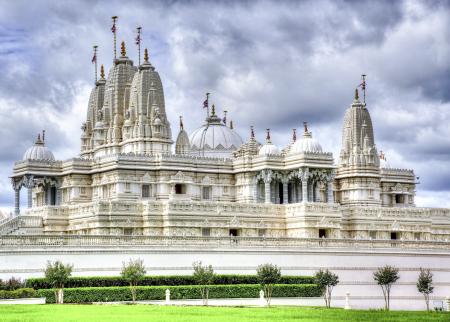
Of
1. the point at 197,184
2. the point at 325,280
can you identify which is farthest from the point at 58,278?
the point at 197,184

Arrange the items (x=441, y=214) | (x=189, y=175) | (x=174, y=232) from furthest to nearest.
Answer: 1. (x=441, y=214)
2. (x=189, y=175)
3. (x=174, y=232)

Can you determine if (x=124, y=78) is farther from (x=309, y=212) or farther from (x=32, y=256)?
(x=32, y=256)

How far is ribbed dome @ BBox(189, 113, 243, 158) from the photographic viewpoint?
11744cm

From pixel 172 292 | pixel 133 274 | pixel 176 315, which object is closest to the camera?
pixel 176 315

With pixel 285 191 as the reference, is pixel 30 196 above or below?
above

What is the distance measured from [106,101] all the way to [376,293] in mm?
41118

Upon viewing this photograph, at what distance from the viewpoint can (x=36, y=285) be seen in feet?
224

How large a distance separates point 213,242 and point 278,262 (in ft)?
18.6

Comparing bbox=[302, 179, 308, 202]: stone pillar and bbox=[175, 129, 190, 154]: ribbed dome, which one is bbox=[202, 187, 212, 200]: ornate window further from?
bbox=[302, 179, 308, 202]: stone pillar

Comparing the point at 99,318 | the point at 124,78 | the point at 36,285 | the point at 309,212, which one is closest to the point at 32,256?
the point at 36,285

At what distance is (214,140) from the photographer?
11850cm

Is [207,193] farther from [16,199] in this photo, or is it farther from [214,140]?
[16,199]

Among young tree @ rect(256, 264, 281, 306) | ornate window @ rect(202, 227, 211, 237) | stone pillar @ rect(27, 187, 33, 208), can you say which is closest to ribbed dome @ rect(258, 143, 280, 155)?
ornate window @ rect(202, 227, 211, 237)

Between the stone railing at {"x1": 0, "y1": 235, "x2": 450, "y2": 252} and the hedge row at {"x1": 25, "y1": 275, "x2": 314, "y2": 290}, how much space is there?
4.49m
